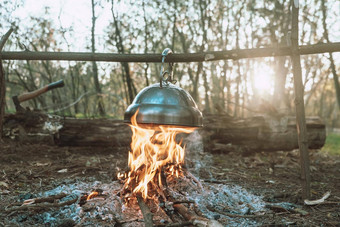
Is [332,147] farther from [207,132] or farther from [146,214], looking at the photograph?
[146,214]

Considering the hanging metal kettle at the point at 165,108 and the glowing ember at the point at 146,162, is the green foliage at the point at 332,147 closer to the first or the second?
the glowing ember at the point at 146,162

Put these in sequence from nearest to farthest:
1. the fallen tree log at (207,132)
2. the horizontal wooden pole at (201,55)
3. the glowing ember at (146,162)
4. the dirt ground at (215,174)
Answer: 1. the dirt ground at (215,174)
2. the glowing ember at (146,162)
3. the horizontal wooden pole at (201,55)
4. the fallen tree log at (207,132)

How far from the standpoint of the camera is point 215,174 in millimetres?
4535

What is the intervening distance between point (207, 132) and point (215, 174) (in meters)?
1.63

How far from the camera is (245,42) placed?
15.9m

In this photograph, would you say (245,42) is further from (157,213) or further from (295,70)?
(157,213)

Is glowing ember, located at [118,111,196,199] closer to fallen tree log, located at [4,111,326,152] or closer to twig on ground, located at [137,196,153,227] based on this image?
twig on ground, located at [137,196,153,227]

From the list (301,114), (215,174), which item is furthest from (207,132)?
(301,114)

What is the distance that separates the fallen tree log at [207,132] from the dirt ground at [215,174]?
21cm

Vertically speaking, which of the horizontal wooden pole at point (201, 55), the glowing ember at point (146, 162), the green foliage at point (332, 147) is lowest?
the green foliage at point (332, 147)

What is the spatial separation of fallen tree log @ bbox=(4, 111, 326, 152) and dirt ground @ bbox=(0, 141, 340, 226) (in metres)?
0.21

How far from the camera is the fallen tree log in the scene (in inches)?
223

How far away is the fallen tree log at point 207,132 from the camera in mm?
5660

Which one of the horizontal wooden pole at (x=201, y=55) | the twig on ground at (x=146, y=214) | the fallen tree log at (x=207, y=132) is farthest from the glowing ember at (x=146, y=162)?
the fallen tree log at (x=207, y=132)
